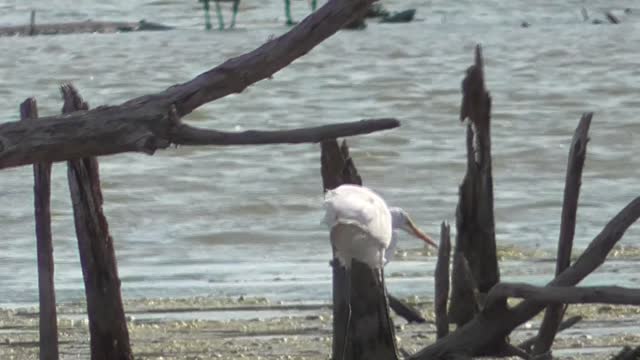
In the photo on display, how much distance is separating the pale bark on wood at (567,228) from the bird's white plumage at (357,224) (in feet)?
2.19

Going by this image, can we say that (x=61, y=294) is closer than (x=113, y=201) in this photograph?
Yes

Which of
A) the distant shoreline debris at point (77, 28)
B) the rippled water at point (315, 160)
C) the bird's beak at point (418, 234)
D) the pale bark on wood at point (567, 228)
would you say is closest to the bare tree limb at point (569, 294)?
the pale bark on wood at point (567, 228)

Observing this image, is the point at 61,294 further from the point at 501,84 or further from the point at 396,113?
the point at 501,84

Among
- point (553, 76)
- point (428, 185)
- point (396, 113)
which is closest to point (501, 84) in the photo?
point (553, 76)

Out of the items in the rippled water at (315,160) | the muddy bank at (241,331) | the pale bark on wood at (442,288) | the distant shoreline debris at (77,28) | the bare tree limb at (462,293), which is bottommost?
the distant shoreline debris at (77,28)

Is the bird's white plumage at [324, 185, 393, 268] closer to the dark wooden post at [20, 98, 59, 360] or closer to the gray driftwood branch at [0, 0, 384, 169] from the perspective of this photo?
the dark wooden post at [20, 98, 59, 360]

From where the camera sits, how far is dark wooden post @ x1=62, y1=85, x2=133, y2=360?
6.61 metres

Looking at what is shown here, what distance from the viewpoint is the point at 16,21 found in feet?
131

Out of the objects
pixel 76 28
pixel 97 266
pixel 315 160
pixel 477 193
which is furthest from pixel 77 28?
pixel 97 266

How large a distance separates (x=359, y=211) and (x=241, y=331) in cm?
272

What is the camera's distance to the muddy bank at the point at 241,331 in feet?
25.0

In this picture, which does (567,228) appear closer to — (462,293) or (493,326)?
(493,326)

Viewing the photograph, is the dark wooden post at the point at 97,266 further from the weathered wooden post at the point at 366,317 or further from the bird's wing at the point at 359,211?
the bird's wing at the point at 359,211

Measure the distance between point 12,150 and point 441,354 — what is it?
2037 millimetres
